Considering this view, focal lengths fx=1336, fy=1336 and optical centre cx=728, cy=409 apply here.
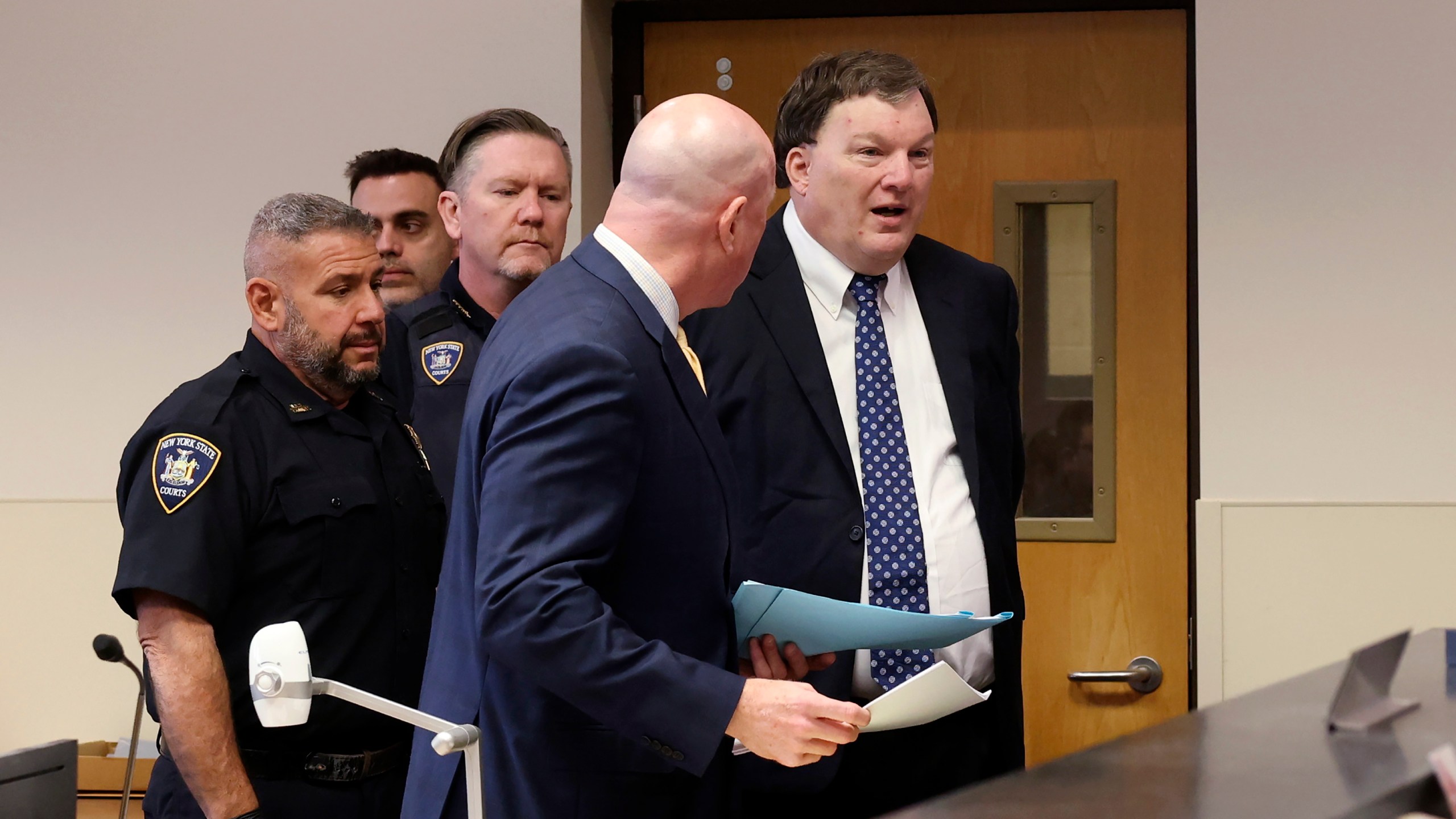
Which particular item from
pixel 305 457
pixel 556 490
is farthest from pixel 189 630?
pixel 556 490

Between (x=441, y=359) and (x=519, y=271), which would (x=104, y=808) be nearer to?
(x=441, y=359)

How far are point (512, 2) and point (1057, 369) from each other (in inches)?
58.3

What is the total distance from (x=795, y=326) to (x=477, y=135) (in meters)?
0.74

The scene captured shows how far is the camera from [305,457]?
1.89 m

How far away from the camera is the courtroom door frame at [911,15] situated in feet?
9.69

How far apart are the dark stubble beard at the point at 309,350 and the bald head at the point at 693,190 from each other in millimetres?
678

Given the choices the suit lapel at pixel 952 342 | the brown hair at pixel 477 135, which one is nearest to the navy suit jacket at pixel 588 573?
the suit lapel at pixel 952 342

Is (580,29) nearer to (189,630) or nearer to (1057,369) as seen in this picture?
(1057,369)

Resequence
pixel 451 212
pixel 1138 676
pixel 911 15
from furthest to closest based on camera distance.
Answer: pixel 911 15
pixel 1138 676
pixel 451 212

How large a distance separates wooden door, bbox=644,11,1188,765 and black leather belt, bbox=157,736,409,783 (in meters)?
1.64

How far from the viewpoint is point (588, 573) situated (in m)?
1.27

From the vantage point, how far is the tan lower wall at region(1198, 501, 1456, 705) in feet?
9.22

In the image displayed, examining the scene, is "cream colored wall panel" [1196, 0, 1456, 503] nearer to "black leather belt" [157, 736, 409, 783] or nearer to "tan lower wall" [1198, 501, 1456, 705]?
"tan lower wall" [1198, 501, 1456, 705]

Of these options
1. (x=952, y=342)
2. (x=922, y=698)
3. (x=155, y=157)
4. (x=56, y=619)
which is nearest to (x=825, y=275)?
(x=952, y=342)
